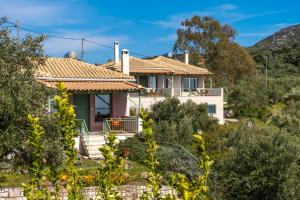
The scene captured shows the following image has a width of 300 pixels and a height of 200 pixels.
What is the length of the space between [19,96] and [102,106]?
62.4 ft

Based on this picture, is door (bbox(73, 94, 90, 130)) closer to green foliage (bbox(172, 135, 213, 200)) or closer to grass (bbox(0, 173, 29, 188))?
grass (bbox(0, 173, 29, 188))

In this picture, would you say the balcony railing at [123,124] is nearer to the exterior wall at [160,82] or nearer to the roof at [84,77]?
the roof at [84,77]

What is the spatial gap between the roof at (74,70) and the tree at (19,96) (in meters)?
15.7

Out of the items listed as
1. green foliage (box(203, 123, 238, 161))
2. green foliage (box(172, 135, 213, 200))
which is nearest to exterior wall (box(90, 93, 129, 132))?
green foliage (box(203, 123, 238, 161))

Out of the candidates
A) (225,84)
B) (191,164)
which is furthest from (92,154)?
(225,84)

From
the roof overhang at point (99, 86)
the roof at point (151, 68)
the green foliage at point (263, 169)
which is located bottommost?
the green foliage at point (263, 169)

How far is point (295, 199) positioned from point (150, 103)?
22.4 m

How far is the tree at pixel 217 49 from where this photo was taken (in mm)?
60250

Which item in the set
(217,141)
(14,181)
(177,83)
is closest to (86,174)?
(14,181)

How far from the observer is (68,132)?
4551mm

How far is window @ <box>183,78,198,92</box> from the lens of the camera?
44.3 m

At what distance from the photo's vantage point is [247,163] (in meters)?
15.8

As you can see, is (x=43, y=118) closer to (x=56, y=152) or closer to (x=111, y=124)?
(x=56, y=152)

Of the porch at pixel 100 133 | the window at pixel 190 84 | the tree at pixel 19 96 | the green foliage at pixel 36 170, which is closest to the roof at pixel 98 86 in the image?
the porch at pixel 100 133
